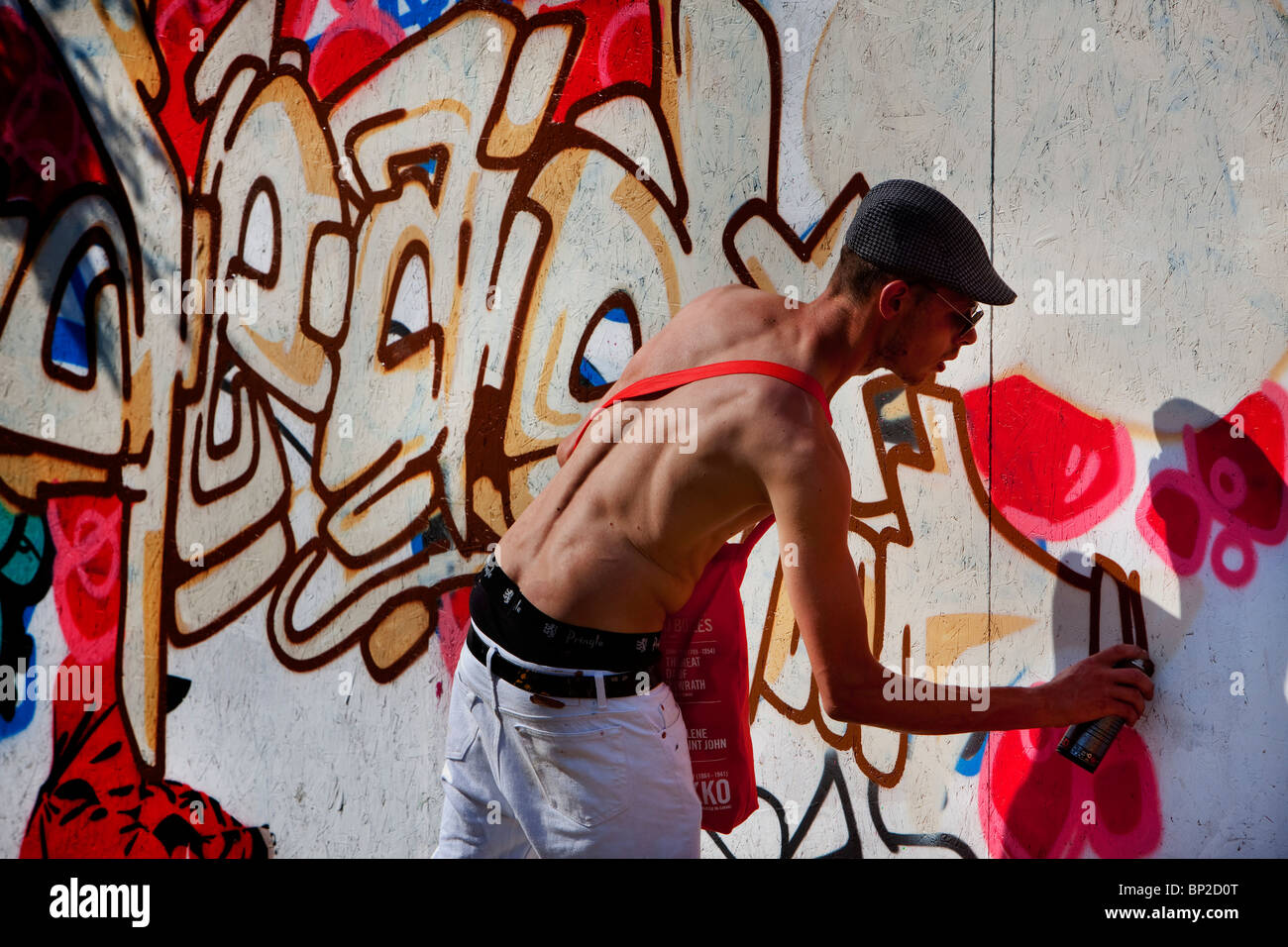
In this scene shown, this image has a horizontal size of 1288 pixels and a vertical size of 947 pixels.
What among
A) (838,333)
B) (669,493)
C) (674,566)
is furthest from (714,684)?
(838,333)

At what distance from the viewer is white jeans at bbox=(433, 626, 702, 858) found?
2.38m

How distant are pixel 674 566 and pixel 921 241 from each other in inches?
35.8

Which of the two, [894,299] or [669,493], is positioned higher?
[894,299]

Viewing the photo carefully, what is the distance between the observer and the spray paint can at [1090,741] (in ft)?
9.12

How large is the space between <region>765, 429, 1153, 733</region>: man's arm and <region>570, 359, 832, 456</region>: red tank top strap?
0.13 m

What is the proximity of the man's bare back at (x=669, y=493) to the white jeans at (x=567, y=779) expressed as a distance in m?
0.21

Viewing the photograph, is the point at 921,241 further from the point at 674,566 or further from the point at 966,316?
the point at 674,566

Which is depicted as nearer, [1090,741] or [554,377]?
[1090,741]

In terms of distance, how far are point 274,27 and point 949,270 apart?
2338mm
